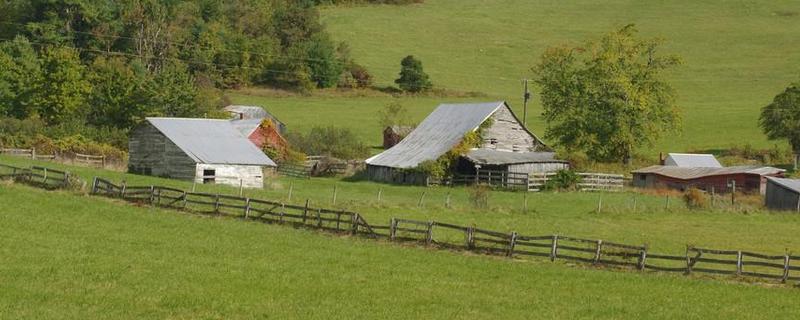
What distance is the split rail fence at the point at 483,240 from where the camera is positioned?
3628 centimetres

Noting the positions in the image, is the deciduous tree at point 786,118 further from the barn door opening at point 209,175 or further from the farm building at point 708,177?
the barn door opening at point 209,175

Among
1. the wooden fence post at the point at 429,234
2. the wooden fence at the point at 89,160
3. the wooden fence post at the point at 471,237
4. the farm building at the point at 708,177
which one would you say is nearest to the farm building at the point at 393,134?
the farm building at the point at 708,177

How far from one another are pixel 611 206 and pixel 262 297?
3131 cm

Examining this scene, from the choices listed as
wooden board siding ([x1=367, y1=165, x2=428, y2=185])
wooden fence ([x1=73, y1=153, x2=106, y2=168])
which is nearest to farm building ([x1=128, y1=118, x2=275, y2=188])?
wooden fence ([x1=73, y1=153, x2=106, y2=168])

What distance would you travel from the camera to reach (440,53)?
5482 inches

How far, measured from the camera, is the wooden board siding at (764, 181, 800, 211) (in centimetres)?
5762

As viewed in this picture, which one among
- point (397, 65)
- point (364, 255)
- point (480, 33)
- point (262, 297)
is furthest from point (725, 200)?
point (480, 33)

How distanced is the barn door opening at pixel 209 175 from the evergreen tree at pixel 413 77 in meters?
60.1

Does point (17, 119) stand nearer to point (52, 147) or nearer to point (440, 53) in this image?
point (52, 147)

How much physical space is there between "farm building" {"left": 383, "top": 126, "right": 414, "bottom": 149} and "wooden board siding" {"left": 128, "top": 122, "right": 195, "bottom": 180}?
29.4 meters

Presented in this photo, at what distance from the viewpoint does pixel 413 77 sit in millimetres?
121688

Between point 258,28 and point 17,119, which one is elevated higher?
point 258,28

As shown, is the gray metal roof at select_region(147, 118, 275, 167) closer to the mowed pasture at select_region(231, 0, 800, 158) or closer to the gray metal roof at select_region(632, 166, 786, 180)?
the gray metal roof at select_region(632, 166, 786, 180)

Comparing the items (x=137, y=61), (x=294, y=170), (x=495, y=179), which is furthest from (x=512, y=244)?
(x=137, y=61)
